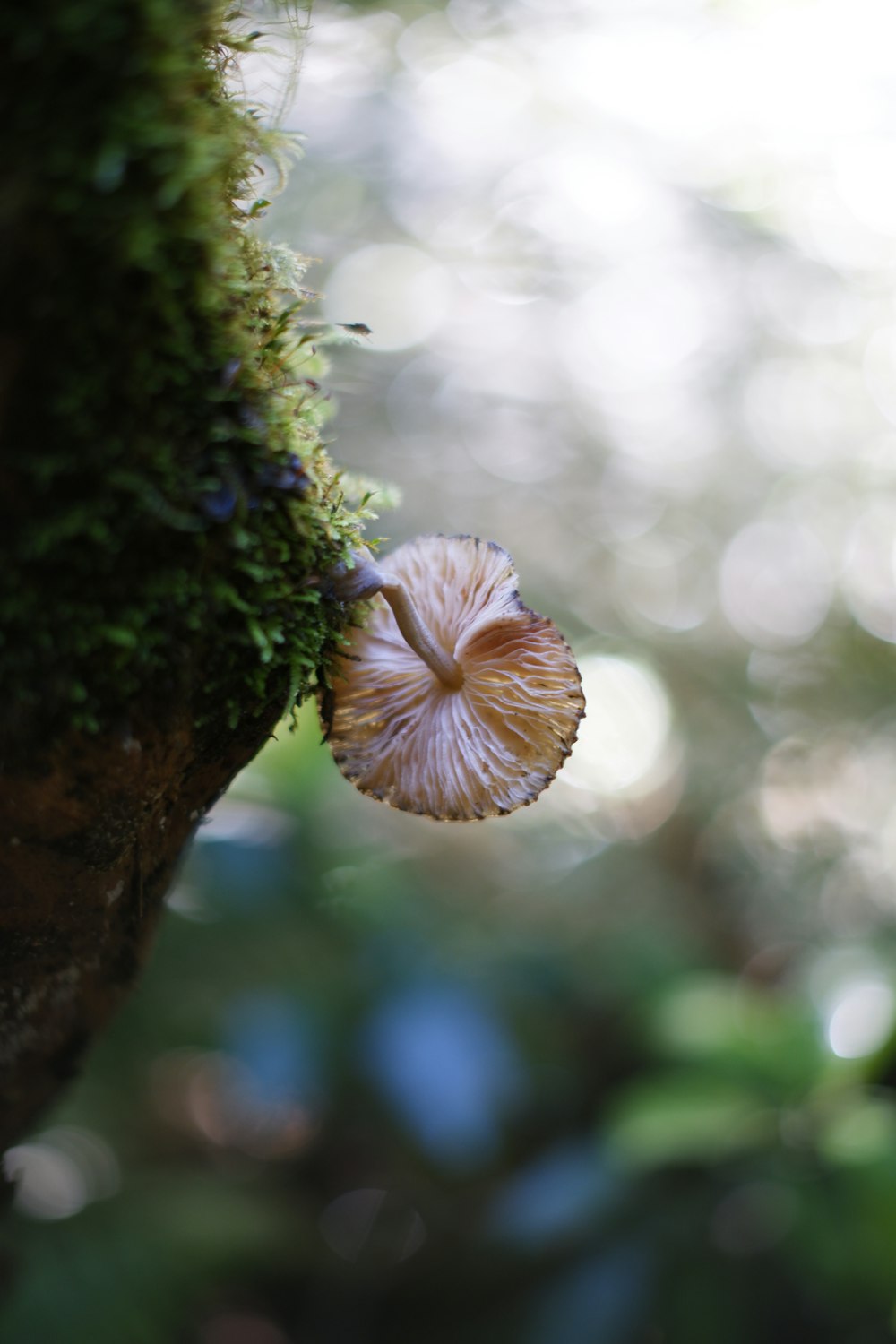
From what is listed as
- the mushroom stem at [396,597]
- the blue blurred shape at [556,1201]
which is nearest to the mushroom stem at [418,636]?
the mushroom stem at [396,597]

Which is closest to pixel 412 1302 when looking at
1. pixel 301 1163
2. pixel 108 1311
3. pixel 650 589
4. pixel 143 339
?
pixel 301 1163

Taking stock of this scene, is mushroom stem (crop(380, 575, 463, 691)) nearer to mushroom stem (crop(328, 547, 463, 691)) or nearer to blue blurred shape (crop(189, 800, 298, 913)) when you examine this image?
mushroom stem (crop(328, 547, 463, 691))

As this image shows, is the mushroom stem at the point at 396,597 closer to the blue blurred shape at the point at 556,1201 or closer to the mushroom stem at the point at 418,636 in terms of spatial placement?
the mushroom stem at the point at 418,636

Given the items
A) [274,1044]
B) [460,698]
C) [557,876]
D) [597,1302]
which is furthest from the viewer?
[557,876]

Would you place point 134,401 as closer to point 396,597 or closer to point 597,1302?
point 396,597

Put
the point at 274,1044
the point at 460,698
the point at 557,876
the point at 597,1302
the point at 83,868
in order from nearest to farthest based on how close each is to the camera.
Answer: the point at 83,868 < the point at 460,698 < the point at 597,1302 < the point at 274,1044 < the point at 557,876

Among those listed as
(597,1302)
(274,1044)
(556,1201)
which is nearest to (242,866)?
(274,1044)
